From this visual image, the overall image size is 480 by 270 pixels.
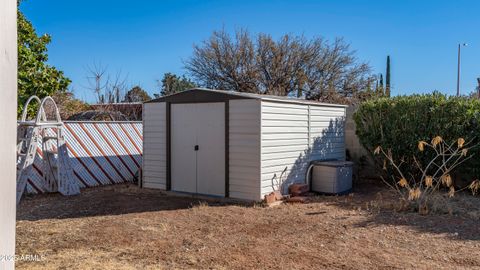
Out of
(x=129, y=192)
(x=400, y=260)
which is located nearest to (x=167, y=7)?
(x=129, y=192)

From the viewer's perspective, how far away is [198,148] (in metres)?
8.38

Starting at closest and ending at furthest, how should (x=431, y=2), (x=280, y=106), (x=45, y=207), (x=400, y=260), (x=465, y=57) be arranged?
(x=400, y=260), (x=45, y=207), (x=280, y=106), (x=431, y=2), (x=465, y=57)

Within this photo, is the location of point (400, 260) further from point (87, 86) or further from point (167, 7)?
point (87, 86)

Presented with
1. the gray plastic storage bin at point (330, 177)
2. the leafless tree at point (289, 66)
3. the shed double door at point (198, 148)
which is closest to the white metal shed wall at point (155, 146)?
the shed double door at point (198, 148)

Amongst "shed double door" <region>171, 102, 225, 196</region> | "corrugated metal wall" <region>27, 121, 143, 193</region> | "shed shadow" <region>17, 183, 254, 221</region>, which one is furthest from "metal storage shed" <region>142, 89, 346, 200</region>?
"corrugated metal wall" <region>27, 121, 143, 193</region>

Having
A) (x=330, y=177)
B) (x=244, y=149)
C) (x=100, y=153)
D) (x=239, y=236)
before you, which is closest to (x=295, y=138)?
(x=330, y=177)

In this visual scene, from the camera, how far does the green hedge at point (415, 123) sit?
8.62m

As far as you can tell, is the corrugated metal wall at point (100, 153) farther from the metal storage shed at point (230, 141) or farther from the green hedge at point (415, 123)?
the green hedge at point (415, 123)

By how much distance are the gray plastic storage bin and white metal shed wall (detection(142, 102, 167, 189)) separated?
315 centimetres

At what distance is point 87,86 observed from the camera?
17.8 meters

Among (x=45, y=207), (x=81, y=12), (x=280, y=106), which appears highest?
(x=81, y=12)

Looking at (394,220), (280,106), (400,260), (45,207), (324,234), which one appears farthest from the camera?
(280,106)

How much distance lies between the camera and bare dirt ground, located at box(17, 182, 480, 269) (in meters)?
4.43

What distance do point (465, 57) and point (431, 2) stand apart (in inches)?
578
